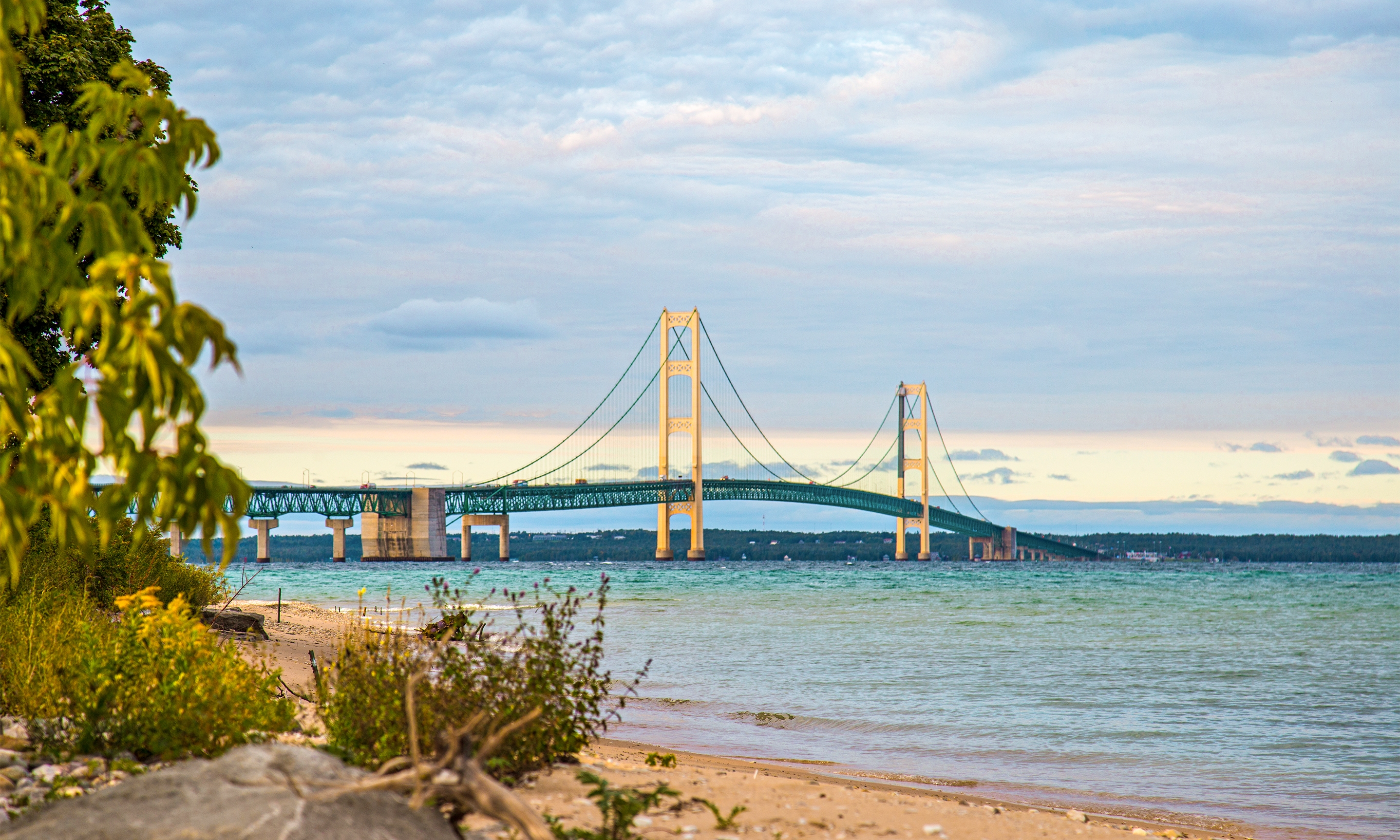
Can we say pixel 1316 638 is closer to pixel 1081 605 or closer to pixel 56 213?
pixel 1081 605

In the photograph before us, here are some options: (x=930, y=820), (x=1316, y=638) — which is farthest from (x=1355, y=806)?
(x=1316, y=638)

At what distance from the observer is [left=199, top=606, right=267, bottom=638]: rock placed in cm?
1359

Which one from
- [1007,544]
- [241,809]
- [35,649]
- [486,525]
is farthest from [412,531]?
[241,809]

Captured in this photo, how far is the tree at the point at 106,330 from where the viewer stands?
294 centimetres

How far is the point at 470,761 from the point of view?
4113 millimetres

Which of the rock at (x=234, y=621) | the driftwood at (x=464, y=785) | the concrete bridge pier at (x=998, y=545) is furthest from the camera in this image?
the concrete bridge pier at (x=998, y=545)

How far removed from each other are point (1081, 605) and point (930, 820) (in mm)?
37420

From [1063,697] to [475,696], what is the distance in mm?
11998

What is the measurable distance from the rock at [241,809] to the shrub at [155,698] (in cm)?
168

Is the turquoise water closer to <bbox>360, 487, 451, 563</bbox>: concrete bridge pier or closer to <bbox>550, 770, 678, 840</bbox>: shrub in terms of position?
<bbox>550, 770, 678, 840</bbox>: shrub

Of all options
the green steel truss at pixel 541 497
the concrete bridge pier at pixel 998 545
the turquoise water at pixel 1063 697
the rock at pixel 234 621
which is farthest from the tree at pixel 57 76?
the concrete bridge pier at pixel 998 545

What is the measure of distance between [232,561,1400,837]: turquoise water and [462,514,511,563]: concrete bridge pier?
42867 millimetres

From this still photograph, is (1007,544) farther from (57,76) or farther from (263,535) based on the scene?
(57,76)

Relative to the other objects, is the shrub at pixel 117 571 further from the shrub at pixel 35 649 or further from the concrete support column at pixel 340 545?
the concrete support column at pixel 340 545
